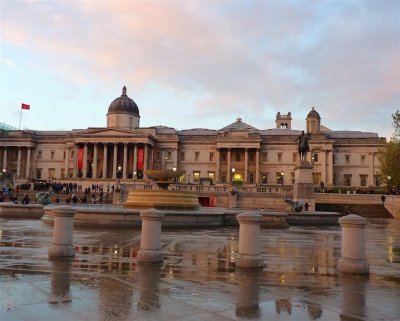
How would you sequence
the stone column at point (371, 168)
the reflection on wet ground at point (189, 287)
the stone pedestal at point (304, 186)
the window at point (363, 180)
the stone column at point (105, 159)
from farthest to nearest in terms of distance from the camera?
the window at point (363, 180) → the stone column at point (371, 168) → the stone column at point (105, 159) → the stone pedestal at point (304, 186) → the reflection on wet ground at point (189, 287)

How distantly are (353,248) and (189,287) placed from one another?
181 inches

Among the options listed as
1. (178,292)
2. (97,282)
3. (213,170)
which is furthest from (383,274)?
(213,170)

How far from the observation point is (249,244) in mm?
11289

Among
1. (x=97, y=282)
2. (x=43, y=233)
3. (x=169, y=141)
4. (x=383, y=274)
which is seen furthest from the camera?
(x=169, y=141)

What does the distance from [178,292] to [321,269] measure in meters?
4.72

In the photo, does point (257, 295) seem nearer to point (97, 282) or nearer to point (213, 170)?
point (97, 282)

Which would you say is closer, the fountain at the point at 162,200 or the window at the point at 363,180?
the fountain at the point at 162,200

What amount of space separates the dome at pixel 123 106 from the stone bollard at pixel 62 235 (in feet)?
306

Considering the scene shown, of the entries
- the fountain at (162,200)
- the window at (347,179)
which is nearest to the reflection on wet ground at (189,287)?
the fountain at (162,200)

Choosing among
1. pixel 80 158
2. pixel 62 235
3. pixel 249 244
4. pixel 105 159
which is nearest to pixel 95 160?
pixel 105 159

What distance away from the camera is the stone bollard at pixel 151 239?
453 inches

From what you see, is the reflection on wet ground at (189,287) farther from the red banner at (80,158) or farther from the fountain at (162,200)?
the red banner at (80,158)

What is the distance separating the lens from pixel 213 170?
334 feet

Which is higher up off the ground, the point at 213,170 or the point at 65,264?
the point at 213,170
